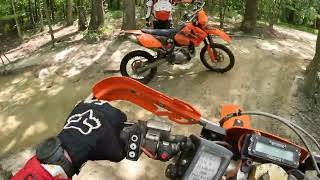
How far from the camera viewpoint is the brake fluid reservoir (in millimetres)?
2250

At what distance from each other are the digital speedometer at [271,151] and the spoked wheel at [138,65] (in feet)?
18.2

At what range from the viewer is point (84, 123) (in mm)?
2260

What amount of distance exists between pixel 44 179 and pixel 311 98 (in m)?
5.79

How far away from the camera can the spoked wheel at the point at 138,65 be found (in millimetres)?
7820

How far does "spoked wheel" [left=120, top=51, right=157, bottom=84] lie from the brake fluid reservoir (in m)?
5.69

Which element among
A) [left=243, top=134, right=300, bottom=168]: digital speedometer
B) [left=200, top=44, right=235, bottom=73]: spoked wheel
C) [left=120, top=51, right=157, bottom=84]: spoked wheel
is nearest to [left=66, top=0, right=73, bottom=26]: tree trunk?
[left=120, top=51, right=157, bottom=84]: spoked wheel

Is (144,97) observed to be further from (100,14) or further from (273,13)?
(273,13)

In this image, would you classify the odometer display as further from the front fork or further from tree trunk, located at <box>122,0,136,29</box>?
tree trunk, located at <box>122,0,136,29</box>

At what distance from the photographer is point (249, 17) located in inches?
448

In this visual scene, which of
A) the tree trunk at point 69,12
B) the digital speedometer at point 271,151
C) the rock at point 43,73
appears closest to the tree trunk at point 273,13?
the rock at point 43,73

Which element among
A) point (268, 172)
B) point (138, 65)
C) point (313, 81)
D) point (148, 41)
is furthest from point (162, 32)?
point (268, 172)

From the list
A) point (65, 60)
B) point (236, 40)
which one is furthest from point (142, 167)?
point (236, 40)

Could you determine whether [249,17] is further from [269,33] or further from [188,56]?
[188,56]

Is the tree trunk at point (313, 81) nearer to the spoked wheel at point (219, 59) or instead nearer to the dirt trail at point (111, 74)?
the dirt trail at point (111, 74)
